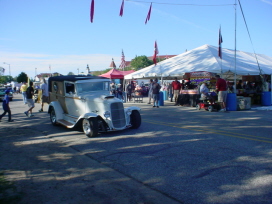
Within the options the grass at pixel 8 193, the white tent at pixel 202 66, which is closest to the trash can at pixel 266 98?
the white tent at pixel 202 66

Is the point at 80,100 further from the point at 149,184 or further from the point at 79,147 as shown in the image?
the point at 149,184

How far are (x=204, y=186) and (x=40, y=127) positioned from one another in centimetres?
879

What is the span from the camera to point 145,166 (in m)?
5.74

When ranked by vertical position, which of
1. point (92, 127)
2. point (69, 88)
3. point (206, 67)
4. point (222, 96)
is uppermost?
point (206, 67)

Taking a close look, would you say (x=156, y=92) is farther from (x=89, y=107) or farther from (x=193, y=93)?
(x=89, y=107)

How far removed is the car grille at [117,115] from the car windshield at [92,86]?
1.70m

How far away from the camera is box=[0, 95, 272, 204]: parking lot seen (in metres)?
4.34

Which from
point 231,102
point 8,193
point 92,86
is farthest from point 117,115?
point 231,102

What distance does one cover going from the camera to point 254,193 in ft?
13.8

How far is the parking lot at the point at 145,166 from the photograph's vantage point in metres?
4.34

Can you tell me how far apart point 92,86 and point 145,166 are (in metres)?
5.51

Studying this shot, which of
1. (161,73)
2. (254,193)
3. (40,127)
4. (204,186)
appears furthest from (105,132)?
(161,73)

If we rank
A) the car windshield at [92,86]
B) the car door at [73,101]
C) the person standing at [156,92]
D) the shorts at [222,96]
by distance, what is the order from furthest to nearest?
the person standing at [156,92]
the shorts at [222,96]
the car windshield at [92,86]
the car door at [73,101]

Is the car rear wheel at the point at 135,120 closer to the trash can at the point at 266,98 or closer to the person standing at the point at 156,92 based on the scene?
the person standing at the point at 156,92
